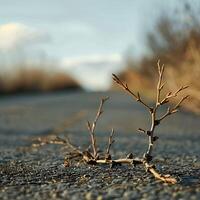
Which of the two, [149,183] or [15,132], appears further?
[15,132]

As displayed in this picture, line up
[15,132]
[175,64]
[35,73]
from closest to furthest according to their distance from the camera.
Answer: [15,132]
[175,64]
[35,73]

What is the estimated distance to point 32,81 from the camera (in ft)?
109

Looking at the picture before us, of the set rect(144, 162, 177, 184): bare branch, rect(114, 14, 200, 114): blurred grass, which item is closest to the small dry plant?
rect(144, 162, 177, 184): bare branch

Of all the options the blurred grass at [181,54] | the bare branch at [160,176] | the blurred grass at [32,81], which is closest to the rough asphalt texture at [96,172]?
the bare branch at [160,176]

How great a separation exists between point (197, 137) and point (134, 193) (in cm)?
393

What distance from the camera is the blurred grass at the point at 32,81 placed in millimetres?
29211

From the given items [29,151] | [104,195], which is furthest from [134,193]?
[29,151]

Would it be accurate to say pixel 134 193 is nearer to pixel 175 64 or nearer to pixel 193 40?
pixel 193 40

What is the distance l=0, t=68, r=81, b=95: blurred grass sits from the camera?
29211mm

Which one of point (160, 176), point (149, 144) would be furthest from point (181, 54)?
point (160, 176)

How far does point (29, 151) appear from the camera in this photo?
5.19 metres

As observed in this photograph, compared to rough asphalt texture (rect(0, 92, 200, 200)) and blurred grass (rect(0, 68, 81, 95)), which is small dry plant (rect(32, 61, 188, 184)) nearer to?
rough asphalt texture (rect(0, 92, 200, 200))

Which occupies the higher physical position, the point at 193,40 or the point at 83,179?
the point at 193,40

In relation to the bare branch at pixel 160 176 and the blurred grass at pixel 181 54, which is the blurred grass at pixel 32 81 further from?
the bare branch at pixel 160 176
